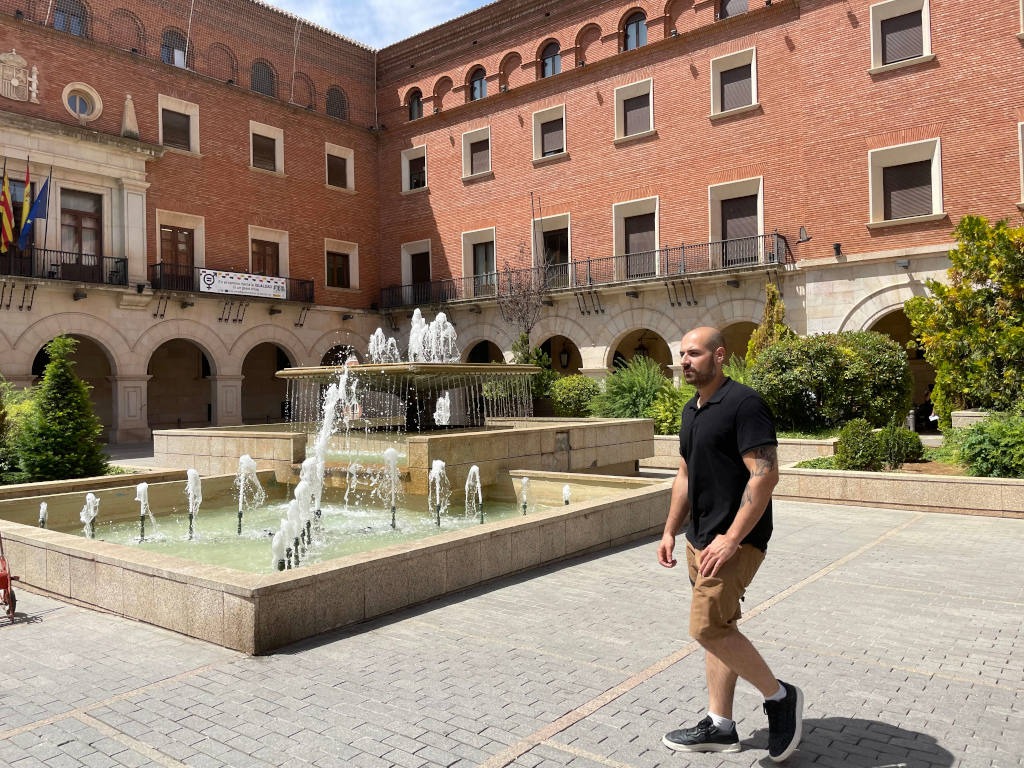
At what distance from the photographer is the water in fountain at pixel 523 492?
9621 mm

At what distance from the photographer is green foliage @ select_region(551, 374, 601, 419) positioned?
21250 mm

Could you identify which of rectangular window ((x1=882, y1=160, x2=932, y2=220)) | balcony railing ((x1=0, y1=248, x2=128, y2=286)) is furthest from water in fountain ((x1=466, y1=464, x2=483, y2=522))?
balcony railing ((x1=0, y1=248, x2=128, y2=286))

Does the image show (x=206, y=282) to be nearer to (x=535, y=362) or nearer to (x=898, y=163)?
(x=535, y=362)

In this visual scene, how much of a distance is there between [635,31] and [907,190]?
30.6 feet

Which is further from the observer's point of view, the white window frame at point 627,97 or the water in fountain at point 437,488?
the white window frame at point 627,97

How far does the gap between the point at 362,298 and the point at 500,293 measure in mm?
5973

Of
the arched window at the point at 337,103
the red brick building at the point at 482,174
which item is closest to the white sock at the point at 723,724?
the red brick building at the point at 482,174

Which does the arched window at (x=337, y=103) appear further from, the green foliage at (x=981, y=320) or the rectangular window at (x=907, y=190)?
the green foliage at (x=981, y=320)

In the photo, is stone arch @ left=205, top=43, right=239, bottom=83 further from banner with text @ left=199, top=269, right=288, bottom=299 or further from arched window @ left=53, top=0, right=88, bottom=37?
banner with text @ left=199, top=269, right=288, bottom=299

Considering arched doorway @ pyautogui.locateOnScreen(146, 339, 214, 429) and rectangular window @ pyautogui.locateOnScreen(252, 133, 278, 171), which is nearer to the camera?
rectangular window @ pyautogui.locateOnScreen(252, 133, 278, 171)

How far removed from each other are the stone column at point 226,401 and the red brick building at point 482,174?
9cm

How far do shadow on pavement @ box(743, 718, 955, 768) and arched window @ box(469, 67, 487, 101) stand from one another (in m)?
26.0

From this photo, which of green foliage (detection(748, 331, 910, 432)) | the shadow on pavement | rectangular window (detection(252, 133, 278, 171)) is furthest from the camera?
rectangular window (detection(252, 133, 278, 171))

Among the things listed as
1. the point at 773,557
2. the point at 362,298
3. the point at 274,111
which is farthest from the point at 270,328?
the point at 773,557
